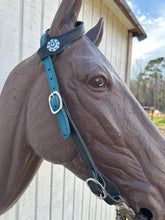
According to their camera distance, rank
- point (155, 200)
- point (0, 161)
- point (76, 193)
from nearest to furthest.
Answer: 1. point (155, 200)
2. point (0, 161)
3. point (76, 193)

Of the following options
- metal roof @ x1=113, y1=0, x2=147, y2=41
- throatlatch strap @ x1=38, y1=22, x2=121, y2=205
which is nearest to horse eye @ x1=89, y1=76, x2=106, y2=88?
throatlatch strap @ x1=38, y1=22, x2=121, y2=205

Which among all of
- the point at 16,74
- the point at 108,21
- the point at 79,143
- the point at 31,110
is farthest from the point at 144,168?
the point at 108,21

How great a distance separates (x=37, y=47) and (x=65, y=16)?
70 centimetres

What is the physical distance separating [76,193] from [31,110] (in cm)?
148

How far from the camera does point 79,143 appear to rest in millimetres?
532

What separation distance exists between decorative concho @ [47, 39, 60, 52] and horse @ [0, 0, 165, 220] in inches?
1.0

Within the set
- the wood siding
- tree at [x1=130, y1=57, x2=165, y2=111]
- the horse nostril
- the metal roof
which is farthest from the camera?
tree at [x1=130, y1=57, x2=165, y2=111]

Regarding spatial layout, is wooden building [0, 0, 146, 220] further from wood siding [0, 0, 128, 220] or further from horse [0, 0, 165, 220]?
horse [0, 0, 165, 220]

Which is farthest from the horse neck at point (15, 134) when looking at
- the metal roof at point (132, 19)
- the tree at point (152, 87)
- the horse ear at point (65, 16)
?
the tree at point (152, 87)

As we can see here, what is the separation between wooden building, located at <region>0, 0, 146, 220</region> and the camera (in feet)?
3.29

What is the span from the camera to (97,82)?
54 cm

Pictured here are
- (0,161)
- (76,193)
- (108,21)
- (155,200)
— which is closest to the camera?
(155,200)

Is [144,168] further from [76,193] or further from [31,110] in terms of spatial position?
[76,193]

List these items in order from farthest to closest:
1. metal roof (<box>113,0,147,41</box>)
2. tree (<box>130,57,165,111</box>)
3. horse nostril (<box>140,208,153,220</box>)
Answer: tree (<box>130,57,165,111</box>)
metal roof (<box>113,0,147,41</box>)
horse nostril (<box>140,208,153,220</box>)
